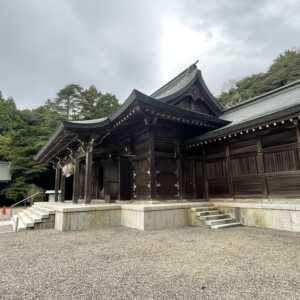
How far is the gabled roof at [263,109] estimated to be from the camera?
5704 millimetres

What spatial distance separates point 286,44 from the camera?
125 feet

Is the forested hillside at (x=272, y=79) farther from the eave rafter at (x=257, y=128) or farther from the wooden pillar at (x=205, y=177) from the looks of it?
the eave rafter at (x=257, y=128)

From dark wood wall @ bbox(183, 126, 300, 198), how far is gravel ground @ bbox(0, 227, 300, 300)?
1.85 m

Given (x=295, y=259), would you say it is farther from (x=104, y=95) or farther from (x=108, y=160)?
(x=104, y=95)

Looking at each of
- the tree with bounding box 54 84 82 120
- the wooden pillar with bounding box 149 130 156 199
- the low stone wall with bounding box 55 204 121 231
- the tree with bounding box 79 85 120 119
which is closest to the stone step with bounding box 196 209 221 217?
the wooden pillar with bounding box 149 130 156 199

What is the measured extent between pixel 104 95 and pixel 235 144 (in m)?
26.8

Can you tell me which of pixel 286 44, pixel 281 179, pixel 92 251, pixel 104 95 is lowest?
pixel 92 251

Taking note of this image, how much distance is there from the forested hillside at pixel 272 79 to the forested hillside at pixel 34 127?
18999 millimetres

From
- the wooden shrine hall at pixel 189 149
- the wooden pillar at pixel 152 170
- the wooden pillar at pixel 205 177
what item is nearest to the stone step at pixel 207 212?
the wooden shrine hall at pixel 189 149

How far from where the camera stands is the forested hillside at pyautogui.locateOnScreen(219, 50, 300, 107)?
2772cm

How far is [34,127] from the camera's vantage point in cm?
2431

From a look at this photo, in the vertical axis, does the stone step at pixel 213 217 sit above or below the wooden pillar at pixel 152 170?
below

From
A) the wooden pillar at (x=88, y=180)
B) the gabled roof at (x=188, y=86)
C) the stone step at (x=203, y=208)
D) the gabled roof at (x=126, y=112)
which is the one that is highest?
the gabled roof at (x=188, y=86)

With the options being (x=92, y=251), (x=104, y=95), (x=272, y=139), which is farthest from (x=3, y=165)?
(x=272, y=139)
